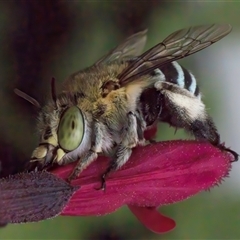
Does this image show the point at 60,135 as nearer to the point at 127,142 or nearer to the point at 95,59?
the point at 127,142

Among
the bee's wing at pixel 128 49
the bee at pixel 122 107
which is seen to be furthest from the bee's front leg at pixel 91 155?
the bee's wing at pixel 128 49

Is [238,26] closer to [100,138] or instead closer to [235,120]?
[235,120]

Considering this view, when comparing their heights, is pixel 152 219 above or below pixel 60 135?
below

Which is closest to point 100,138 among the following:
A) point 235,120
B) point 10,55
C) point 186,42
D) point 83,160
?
point 83,160

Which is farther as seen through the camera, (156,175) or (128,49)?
(128,49)

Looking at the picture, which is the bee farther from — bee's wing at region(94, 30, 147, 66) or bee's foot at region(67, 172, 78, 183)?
bee's wing at region(94, 30, 147, 66)

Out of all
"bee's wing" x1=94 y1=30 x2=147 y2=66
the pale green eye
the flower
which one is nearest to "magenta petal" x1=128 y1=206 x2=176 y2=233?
the flower

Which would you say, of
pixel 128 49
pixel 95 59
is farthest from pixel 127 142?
pixel 95 59
